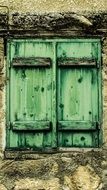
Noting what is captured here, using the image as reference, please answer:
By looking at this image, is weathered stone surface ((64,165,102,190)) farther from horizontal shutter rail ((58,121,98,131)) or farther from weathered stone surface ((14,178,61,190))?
horizontal shutter rail ((58,121,98,131))

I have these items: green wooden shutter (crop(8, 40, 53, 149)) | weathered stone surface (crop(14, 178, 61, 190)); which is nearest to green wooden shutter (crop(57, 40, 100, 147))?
green wooden shutter (crop(8, 40, 53, 149))

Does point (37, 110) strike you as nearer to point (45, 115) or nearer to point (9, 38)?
point (45, 115)

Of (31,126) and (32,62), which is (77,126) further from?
(32,62)

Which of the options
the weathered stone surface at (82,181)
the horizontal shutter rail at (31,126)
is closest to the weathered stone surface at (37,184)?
the weathered stone surface at (82,181)

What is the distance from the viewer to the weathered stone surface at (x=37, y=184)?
7547 millimetres

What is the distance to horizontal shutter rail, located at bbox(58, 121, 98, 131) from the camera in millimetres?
7648

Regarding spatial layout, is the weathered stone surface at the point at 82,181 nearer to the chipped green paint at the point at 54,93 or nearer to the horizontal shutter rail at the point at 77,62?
the chipped green paint at the point at 54,93

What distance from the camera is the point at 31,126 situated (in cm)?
766

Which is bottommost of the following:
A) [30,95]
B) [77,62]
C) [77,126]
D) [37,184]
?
[37,184]

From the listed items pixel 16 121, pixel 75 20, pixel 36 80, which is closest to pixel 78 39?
pixel 75 20

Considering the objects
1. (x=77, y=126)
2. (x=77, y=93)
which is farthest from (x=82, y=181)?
(x=77, y=93)

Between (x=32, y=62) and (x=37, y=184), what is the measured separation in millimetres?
1429

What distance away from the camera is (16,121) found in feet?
25.2

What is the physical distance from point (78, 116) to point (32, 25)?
1.20 m
